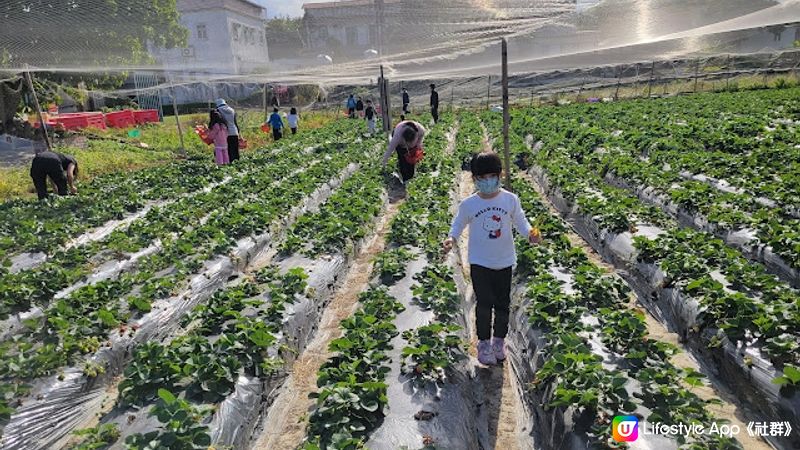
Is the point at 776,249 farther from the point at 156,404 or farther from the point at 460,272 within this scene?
the point at 156,404

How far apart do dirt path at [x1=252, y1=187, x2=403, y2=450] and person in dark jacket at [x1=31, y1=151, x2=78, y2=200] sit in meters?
7.57

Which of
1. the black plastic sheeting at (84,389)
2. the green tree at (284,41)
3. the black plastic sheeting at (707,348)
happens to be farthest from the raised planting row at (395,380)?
the green tree at (284,41)

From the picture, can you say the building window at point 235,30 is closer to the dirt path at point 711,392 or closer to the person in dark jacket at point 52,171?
the person in dark jacket at point 52,171

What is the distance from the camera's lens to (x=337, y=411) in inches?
137

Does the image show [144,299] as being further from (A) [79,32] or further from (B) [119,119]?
(B) [119,119]

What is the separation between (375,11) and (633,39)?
4233mm

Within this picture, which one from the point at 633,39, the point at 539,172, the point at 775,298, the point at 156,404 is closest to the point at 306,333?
the point at 156,404

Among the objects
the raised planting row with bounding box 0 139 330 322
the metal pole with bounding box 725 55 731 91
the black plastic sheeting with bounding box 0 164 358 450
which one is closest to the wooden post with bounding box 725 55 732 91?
the metal pole with bounding box 725 55 731 91

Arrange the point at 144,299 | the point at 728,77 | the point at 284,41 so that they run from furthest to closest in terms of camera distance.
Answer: the point at 728,77 → the point at 284,41 → the point at 144,299

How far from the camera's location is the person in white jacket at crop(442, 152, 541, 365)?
4.37 metres

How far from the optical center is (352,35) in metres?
9.51

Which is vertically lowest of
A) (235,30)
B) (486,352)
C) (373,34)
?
(486,352)

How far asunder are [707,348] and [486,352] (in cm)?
202

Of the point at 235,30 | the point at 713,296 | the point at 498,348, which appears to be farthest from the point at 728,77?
the point at 498,348
